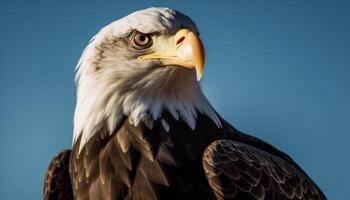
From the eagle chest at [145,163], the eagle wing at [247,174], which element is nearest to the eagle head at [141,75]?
the eagle chest at [145,163]

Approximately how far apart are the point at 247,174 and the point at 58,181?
2.23m

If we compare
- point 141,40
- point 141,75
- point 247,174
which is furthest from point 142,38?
point 247,174

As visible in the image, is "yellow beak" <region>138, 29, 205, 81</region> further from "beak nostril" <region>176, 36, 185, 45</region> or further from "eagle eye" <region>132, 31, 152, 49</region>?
"eagle eye" <region>132, 31, 152, 49</region>

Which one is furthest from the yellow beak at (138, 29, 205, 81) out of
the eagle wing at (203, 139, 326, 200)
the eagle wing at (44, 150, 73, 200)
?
the eagle wing at (44, 150, 73, 200)

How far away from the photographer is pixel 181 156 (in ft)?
14.7

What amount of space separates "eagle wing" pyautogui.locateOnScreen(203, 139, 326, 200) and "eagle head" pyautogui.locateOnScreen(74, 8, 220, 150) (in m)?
0.46

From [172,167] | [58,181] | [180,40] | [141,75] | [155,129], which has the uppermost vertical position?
[180,40]

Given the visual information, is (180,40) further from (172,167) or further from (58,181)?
(58,181)

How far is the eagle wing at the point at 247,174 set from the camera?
4328 millimetres

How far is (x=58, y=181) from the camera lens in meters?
5.27

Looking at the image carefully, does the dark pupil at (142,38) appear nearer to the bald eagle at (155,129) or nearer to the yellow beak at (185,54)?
the bald eagle at (155,129)

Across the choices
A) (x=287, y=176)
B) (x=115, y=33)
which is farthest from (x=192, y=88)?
(x=287, y=176)

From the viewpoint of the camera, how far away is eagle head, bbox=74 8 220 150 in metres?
4.59

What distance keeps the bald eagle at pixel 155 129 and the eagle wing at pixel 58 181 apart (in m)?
0.48
